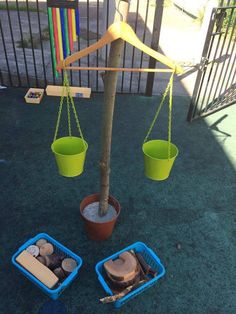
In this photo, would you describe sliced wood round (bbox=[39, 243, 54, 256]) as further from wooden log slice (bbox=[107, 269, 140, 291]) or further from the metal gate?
the metal gate

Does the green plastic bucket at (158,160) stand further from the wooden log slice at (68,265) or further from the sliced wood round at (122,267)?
the wooden log slice at (68,265)

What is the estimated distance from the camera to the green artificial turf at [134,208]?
8.45 ft

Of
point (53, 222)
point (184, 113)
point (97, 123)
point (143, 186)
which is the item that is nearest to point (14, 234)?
point (53, 222)

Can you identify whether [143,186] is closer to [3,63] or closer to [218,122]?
[218,122]

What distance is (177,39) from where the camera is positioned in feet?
30.9

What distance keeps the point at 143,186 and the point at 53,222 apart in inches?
45.4

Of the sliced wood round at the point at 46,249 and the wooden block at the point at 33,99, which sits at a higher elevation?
the sliced wood round at the point at 46,249

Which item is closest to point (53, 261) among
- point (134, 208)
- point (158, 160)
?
point (134, 208)

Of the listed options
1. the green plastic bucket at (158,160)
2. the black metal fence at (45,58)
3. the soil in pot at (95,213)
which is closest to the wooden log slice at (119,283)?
the soil in pot at (95,213)

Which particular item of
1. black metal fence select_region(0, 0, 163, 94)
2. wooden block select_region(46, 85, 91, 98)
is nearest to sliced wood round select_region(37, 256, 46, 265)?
black metal fence select_region(0, 0, 163, 94)

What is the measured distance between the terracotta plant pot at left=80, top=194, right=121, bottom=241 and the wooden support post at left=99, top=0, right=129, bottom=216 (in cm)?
14

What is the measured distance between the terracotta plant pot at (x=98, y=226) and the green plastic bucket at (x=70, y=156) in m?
0.44

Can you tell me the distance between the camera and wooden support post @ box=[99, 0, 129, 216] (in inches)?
75.8

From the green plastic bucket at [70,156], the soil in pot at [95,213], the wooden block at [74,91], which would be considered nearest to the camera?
the green plastic bucket at [70,156]
